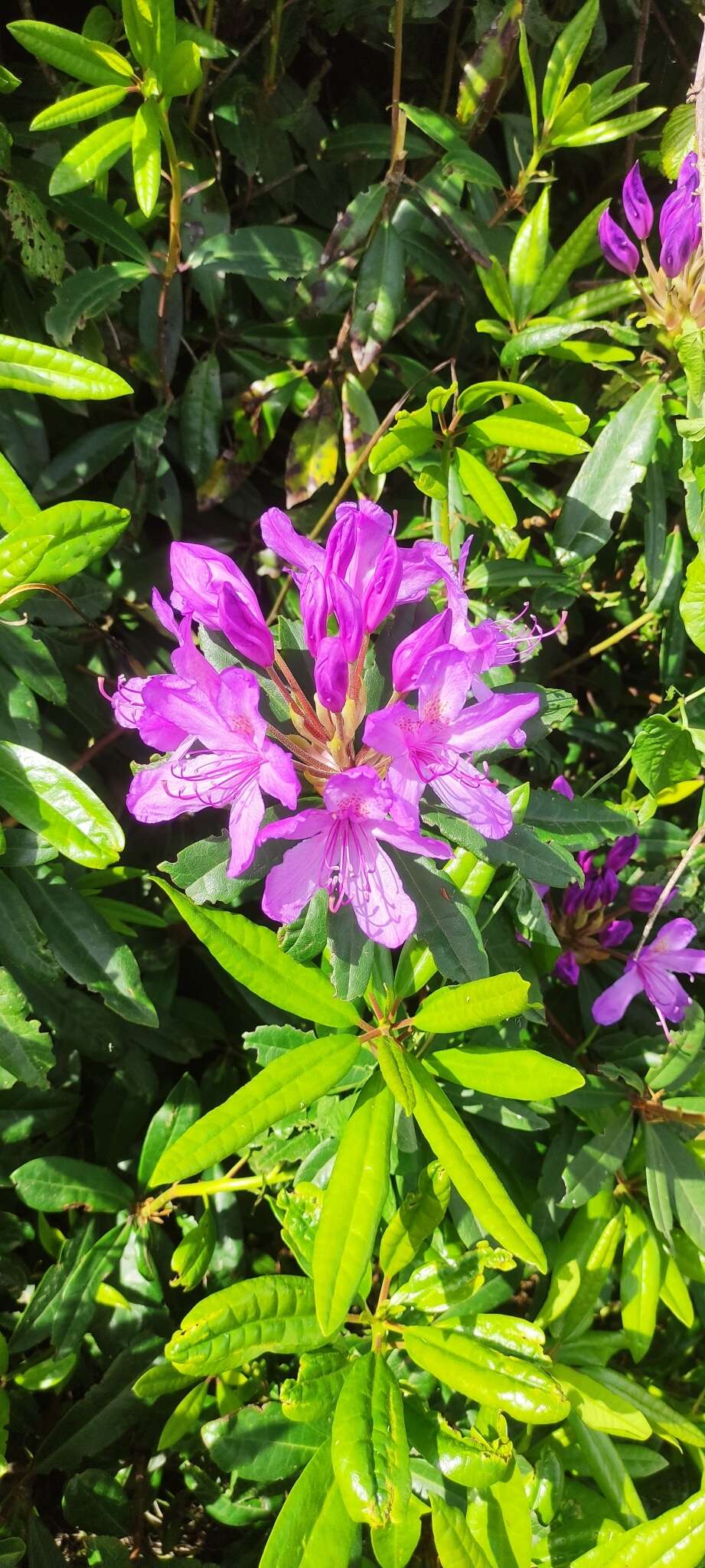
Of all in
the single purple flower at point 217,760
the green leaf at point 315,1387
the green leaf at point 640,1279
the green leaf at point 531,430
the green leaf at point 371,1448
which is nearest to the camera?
the single purple flower at point 217,760

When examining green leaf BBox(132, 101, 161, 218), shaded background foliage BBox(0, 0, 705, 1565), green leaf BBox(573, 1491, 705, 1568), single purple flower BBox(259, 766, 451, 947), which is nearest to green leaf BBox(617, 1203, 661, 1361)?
shaded background foliage BBox(0, 0, 705, 1565)

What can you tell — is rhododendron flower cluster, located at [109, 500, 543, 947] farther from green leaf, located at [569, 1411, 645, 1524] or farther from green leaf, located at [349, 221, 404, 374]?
green leaf, located at [569, 1411, 645, 1524]

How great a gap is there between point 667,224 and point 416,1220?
1217 mm

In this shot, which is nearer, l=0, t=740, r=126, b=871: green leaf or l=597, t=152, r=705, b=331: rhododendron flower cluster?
l=0, t=740, r=126, b=871: green leaf

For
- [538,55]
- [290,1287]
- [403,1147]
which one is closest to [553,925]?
[403,1147]

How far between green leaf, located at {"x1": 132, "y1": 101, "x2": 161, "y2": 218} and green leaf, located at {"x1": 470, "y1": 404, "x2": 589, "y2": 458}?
45cm

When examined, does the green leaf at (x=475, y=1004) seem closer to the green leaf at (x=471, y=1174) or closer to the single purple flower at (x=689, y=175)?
the green leaf at (x=471, y=1174)

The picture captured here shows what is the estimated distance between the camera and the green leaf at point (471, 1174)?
904mm

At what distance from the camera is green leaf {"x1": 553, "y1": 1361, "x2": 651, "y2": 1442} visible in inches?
48.1

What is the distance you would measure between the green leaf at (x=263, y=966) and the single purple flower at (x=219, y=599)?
23 cm

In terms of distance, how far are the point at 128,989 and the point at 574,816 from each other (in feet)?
1.87

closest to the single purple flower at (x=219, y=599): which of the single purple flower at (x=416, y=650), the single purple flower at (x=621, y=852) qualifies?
the single purple flower at (x=416, y=650)

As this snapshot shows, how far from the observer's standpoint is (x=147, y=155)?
1.12 meters

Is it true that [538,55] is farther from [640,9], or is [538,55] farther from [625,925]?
[625,925]
